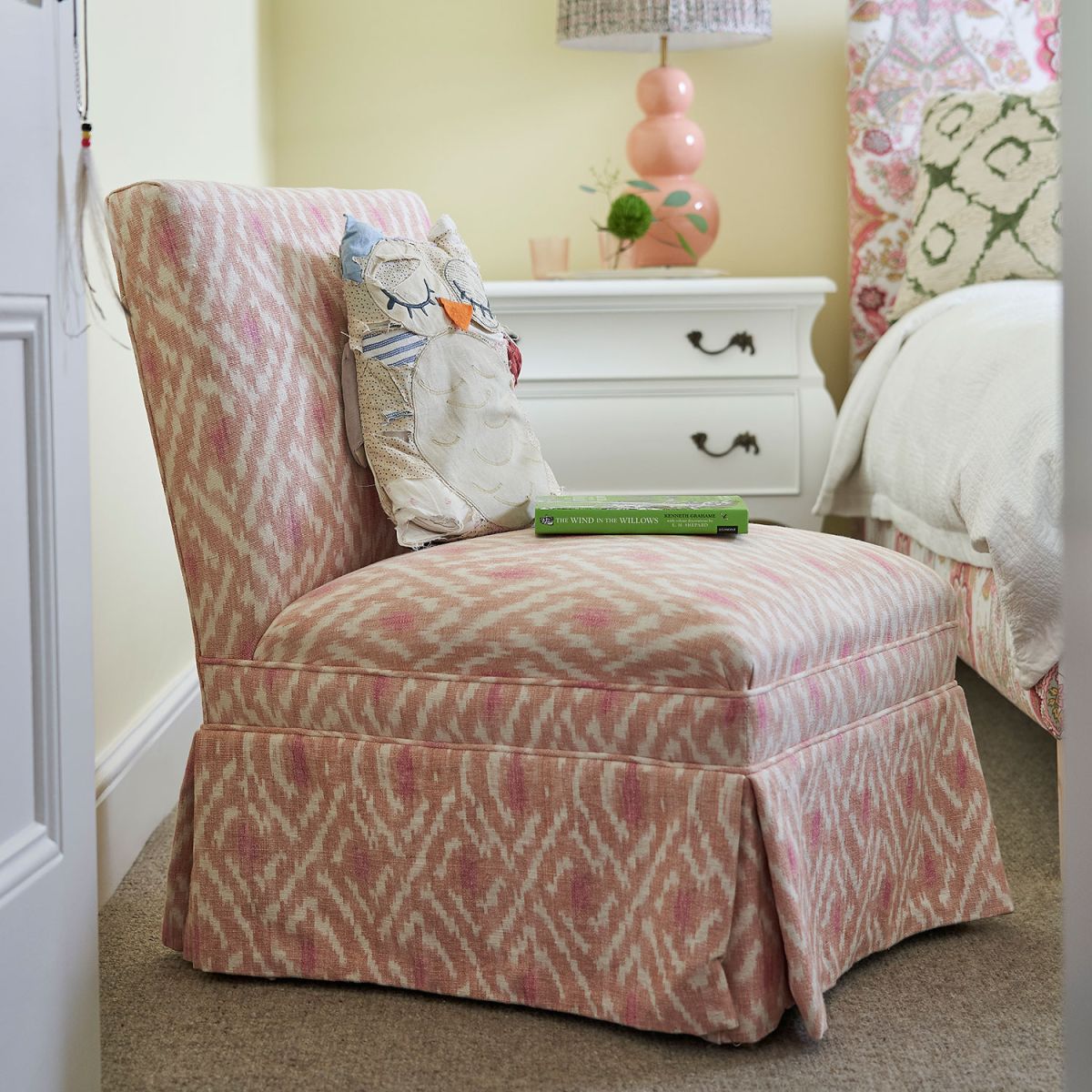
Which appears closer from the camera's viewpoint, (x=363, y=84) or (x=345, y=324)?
(x=345, y=324)

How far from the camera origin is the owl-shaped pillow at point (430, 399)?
57.3 inches

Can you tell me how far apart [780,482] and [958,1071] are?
139cm

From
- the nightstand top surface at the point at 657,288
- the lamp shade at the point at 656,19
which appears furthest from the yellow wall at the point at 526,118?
the nightstand top surface at the point at 657,288

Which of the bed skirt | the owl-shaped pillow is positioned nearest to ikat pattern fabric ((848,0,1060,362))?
the owl-shaped pillow

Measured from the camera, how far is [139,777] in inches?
66.0

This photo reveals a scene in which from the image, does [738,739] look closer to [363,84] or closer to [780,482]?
[780,482]

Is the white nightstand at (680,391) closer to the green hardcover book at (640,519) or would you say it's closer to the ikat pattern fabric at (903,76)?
the ikat pattern fabric at (903,76)

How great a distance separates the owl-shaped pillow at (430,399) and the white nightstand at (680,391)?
0.81 m

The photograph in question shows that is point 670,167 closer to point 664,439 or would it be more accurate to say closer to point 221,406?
point 664,439

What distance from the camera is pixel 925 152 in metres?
2.64

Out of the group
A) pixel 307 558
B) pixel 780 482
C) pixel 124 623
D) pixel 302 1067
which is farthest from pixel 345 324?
pixel 780 482

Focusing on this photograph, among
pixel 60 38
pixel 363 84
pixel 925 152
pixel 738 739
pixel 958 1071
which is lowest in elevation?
pixel 958 1071

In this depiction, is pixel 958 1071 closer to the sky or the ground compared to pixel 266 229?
closer to the ground

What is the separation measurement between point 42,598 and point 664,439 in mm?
1538
